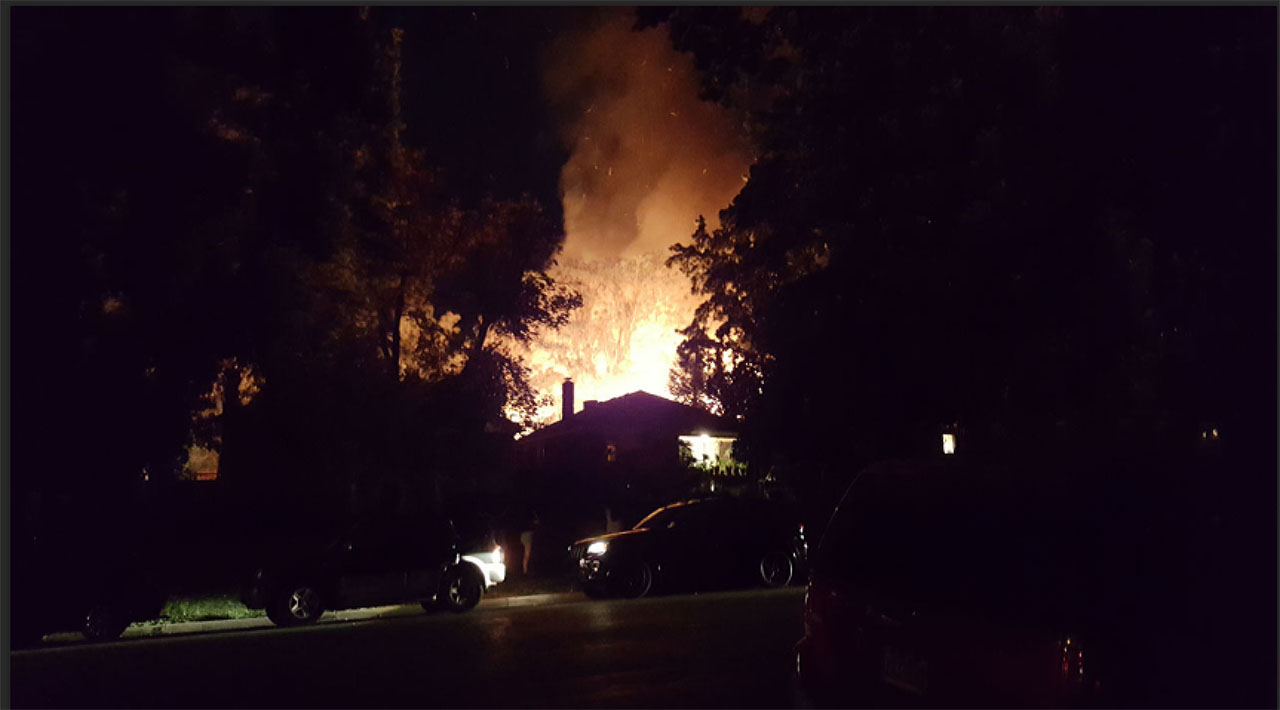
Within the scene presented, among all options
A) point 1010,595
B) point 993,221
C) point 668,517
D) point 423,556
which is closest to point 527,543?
point 668,517

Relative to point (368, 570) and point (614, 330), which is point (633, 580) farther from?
point (614, 330)

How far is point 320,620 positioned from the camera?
16.2m

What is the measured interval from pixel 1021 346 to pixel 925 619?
9.60 metres

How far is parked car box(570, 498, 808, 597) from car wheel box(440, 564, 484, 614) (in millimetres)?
2020

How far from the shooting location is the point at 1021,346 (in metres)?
14.2

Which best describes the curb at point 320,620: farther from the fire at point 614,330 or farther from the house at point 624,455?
the fire at point 614,330

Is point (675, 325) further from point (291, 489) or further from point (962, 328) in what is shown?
point (962, 328)

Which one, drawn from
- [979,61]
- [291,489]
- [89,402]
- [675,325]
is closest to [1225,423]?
[979,61]

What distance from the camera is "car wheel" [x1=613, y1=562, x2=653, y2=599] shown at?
1811 cm

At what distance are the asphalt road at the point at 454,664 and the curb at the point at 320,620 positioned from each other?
0.74m

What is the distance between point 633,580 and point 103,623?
25.3ft

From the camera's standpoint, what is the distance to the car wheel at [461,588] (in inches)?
665

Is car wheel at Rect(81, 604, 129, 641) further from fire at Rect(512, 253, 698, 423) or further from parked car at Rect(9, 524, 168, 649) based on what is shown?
fire at Rect(512, 253, 698, 423)

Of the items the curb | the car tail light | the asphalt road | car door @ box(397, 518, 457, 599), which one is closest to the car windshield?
the curb
